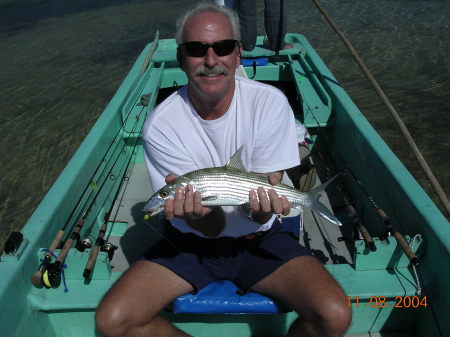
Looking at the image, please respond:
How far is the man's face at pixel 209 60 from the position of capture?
9.00 feet

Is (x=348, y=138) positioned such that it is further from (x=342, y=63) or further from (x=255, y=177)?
(x=342, y=63)

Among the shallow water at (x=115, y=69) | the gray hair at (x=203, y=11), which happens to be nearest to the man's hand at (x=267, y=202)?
the gray hair at (x=203, y=11)

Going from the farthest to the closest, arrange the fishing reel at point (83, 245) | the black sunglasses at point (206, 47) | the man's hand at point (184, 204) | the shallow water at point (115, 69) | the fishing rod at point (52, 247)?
the shallow water at point (115, 69)
the fishing reel at point (83, 245)
the fishing rod at point (52, 247)
the black sunglasses at point (206, 47)
the man's hand at point (184, 204)

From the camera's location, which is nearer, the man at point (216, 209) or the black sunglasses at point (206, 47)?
the man at point (216, 209)

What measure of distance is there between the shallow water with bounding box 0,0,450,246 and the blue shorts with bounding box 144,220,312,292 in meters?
4.09

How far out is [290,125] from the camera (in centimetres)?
297

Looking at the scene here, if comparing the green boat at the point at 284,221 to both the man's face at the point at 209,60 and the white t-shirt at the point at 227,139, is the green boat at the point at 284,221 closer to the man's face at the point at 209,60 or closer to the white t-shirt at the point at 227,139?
the white t-shirt at the point at 227,139

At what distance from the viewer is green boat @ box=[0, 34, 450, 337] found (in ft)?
9.31

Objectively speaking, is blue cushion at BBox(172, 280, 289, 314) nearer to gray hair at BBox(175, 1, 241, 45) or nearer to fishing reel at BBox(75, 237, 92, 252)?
fishing reel at BBox(75, 237, 92, 252)

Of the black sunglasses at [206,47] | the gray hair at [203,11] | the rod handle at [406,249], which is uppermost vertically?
the gray hair at [203,11]

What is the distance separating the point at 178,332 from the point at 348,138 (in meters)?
2.92

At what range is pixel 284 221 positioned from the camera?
11.4ft
